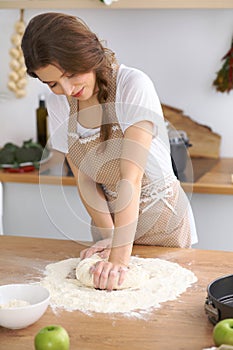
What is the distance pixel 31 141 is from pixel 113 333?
6.71 ft

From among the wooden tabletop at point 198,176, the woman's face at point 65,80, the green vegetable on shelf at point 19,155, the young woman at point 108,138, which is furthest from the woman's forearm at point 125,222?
the green vegetable on shelf at point 19,155

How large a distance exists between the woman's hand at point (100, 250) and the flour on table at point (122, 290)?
1.3 inches

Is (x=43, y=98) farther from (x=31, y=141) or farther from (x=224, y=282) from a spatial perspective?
(x=224, y=282)

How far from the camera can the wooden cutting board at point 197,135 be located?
11.1 ft

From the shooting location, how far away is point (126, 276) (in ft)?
5.72

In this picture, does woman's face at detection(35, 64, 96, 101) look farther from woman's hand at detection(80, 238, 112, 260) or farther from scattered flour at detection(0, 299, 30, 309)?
scattered flour at detection(0, 299, 30, 309)

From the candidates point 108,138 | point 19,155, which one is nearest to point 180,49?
point 19,155

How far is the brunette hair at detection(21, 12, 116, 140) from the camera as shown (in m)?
1.74

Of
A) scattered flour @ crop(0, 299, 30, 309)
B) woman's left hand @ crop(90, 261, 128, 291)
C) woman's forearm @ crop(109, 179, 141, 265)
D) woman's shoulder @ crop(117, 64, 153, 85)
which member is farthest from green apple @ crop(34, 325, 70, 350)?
woman's shoulder @ crop(117, 64, 153, 85)

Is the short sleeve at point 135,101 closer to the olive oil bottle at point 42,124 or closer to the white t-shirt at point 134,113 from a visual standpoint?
the white t-shirt at point 134,113

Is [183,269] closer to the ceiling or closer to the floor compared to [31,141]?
closer to the ceiling

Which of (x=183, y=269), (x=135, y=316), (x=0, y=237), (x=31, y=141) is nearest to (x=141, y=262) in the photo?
(x=183, y=269)

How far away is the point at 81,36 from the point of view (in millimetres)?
1766

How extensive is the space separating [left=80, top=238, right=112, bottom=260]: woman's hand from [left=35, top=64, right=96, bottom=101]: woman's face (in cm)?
43
